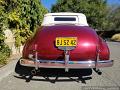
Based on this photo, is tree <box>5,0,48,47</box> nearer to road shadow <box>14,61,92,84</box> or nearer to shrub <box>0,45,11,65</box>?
shrub <box>0,45,11,65</box>

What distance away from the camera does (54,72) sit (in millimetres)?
9969

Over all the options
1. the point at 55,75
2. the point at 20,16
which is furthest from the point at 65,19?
the point at 20,16

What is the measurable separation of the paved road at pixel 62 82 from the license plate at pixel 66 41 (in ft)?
3.11

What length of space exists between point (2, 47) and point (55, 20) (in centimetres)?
206

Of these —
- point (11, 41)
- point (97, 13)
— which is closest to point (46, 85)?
point (11, 41)

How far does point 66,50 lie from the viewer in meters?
8.52

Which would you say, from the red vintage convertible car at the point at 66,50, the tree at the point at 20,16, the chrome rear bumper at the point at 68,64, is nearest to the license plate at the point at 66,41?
the red vintage convertible car at the point at 66,50

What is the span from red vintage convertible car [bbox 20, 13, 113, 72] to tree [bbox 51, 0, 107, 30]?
3909 cm

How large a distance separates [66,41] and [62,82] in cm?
102

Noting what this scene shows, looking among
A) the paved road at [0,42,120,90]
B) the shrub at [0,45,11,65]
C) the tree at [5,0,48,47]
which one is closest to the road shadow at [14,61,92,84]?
the paved road at [0,42,120,90]

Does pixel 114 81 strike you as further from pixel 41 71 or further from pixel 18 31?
pixel 18 31

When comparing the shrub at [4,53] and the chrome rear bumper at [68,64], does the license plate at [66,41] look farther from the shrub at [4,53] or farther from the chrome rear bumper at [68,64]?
the shrub at [4,53]

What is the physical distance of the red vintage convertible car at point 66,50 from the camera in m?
8.45

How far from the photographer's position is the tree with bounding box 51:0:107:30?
48406 millimetres
